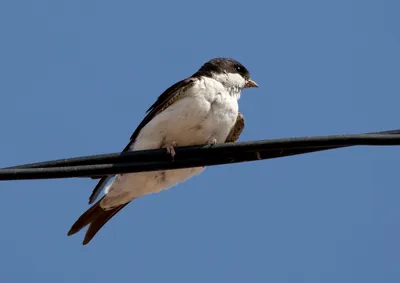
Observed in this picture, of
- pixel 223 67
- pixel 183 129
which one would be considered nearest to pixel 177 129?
pixel 183 129

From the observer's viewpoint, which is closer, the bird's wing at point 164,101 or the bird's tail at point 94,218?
the bird's wing at point 164,101

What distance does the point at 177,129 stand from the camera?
6324 millimetres

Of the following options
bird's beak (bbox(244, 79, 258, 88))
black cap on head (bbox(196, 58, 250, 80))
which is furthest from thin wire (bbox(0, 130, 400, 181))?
bird's beak (bbox(244, 79, 258, 88))

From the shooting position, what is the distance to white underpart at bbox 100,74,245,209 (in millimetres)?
6336

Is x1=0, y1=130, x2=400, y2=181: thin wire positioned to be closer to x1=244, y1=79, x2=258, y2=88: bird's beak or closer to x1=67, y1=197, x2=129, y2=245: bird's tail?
x1=67, y1=197, x2=129, y2=245: bird's tail

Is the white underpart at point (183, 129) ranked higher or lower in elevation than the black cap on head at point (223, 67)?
lower

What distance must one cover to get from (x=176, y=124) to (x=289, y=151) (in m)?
1.99

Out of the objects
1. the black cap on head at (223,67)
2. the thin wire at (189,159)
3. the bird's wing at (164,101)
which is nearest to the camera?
the thin wire at (189,159)

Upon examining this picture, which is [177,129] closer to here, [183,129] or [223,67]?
[183,129]

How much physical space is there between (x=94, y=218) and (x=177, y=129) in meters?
1.12

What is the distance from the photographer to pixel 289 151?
4.46 metres

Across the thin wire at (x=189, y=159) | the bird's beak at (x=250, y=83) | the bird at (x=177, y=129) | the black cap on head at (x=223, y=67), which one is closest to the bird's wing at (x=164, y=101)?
the bird at (x=177, y=129)

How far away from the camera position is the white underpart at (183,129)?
249 inches

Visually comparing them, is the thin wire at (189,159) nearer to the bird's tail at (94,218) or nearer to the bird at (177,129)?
the bird at (177,129)
